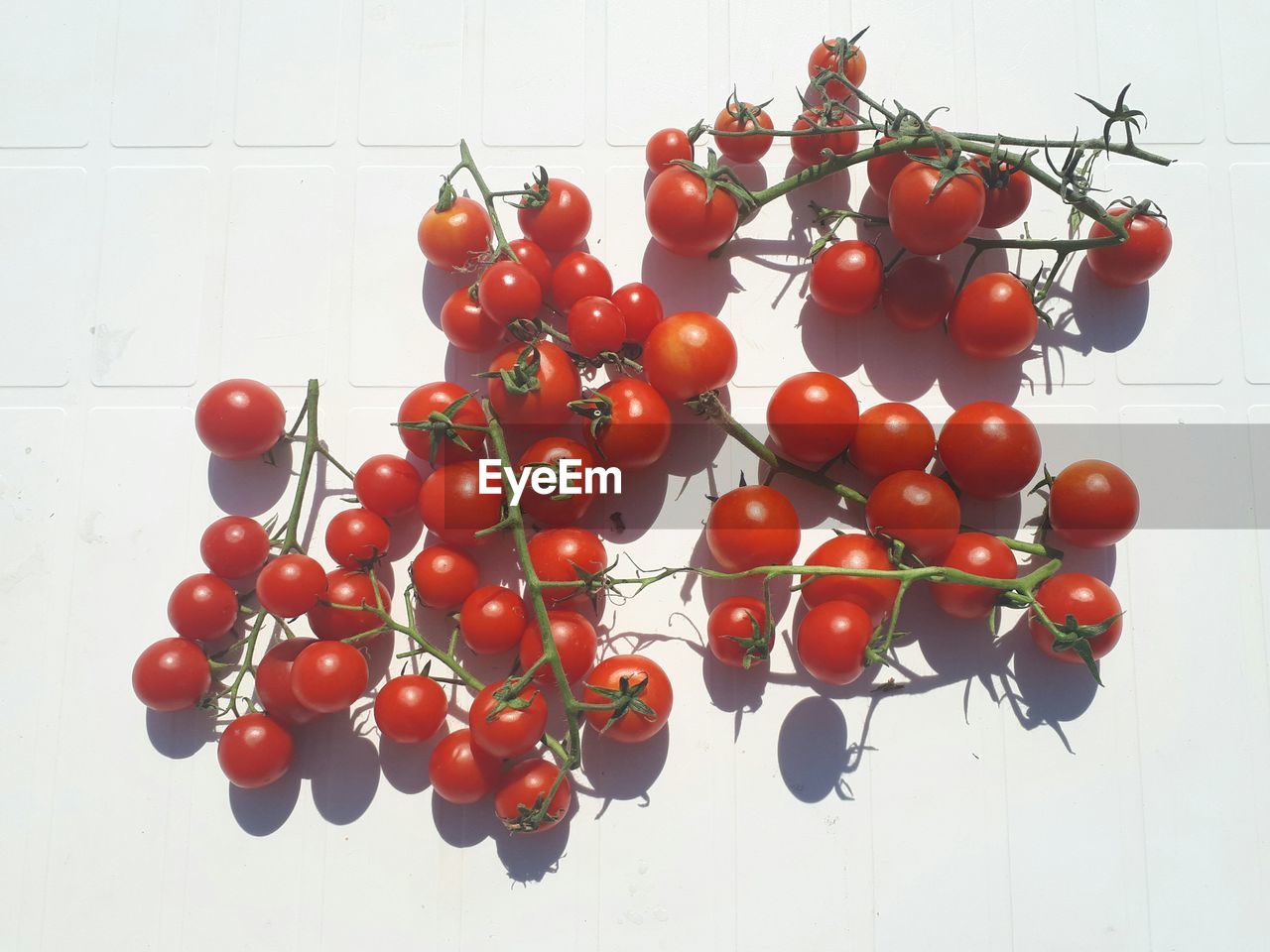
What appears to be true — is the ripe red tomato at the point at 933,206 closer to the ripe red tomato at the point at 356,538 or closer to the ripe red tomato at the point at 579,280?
the ripe red tomato at the point at 579,280

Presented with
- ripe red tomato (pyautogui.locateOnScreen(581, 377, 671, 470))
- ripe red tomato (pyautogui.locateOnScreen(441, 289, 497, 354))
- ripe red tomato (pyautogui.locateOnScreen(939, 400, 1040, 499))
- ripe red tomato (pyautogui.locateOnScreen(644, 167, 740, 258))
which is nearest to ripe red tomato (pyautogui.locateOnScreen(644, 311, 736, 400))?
ripe red tomato (pyautogui.locateOnScreen(581, 377, 671, 470))

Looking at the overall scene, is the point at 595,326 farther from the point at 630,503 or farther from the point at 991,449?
the point at 991,449

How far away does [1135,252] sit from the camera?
4.26ft

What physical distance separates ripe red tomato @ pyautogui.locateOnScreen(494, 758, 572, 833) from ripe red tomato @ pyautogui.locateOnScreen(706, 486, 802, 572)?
0.39 metres

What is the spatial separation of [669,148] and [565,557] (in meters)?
0.68

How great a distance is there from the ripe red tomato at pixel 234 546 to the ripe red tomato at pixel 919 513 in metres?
0.92

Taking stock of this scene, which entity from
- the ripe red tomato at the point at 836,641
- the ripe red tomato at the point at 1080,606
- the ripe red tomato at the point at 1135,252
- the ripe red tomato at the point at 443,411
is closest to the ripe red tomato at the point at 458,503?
the ripe red tomato at the point at 443,411

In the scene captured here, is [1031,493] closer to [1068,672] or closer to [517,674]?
[1068,672]

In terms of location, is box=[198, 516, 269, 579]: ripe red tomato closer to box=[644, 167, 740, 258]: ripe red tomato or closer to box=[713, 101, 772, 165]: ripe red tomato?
box=[644, 167, 740, 258]: ripe red tomato

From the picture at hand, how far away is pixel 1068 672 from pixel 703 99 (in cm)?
112

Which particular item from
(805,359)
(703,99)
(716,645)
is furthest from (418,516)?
(703,99)

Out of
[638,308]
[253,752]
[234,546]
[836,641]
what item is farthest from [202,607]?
[836,641]

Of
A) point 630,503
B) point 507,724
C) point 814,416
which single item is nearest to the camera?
point 507,724

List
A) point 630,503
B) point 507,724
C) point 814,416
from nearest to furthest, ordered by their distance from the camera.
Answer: point 507,724, point 814,416, point 630,503
